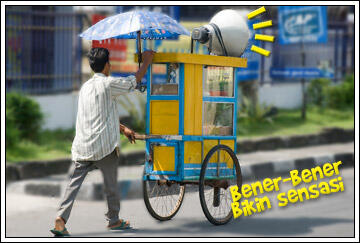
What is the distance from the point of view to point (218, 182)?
20.9 ft

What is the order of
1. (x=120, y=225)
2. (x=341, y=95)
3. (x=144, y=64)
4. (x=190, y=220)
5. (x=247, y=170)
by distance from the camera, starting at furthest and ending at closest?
(x=341, y=95) → (x=247, y=170) → (x=190, y=220) → (x=120, y=225) → (x=144, y=64)

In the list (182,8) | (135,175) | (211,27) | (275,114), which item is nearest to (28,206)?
(135,175)

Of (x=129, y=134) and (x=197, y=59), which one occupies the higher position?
(x=197, y=59)

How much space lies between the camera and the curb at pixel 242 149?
892cm

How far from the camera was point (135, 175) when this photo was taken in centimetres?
910

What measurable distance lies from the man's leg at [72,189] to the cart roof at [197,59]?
943 millimetres

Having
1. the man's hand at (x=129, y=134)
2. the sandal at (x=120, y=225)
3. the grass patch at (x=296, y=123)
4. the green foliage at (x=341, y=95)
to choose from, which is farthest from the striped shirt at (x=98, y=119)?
the green foliage at (x=341, y=95)

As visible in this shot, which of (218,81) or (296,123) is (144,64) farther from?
(296,123)

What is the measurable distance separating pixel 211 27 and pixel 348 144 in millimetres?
7213

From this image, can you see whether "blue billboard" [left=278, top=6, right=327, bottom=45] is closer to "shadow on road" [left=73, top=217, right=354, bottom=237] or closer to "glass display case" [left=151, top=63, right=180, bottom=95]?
"shadow on road" [left=73, top=217, right=354, bottom=237]

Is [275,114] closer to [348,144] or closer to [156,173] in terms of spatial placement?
[348,144]

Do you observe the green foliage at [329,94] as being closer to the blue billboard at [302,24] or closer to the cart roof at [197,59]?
the blue billboard at [302,24]

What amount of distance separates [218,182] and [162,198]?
492 millimetres

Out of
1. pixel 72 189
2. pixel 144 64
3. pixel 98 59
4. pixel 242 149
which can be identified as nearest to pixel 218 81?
pixel 144 64
